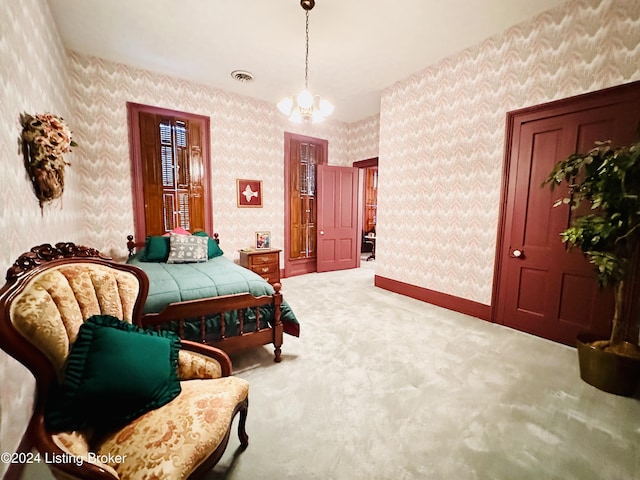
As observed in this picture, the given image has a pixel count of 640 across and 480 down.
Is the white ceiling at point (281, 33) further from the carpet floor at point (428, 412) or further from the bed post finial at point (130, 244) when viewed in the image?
the carpet floor at point (428, 412)

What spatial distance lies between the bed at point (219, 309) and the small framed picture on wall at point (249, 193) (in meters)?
2.13

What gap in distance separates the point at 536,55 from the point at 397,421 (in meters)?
3.37

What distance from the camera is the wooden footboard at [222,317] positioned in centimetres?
193

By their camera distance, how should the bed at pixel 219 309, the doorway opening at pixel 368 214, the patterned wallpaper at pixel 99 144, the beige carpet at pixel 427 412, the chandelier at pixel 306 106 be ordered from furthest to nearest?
the doorway opening at pixel 368 214
the chandelier at pixel 306 106
the bed at pixel 219 309
the patterned wallpaper at pixel 99 144
the beige carpet at pixel 427 412

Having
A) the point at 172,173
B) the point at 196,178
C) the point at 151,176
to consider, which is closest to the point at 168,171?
the point at 172,173

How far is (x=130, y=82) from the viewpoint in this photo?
144 inches

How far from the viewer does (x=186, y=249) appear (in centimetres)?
331

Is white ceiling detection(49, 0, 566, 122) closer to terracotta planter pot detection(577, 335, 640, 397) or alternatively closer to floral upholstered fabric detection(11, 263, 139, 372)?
floral upholstered fabric detection(11, 263, 139, 372)

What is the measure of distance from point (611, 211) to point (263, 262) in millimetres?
3827

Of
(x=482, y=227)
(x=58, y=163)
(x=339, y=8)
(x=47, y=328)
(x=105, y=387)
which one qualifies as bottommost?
(x=105, y=387)

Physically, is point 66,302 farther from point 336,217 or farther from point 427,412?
point 336,217

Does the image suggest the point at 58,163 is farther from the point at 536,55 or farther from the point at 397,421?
the point at 536,55

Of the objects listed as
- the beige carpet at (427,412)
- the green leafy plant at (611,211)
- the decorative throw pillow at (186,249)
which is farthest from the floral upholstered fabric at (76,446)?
the green leafy plant at (611,211)

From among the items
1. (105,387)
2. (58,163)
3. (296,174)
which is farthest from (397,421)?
(296,174)
